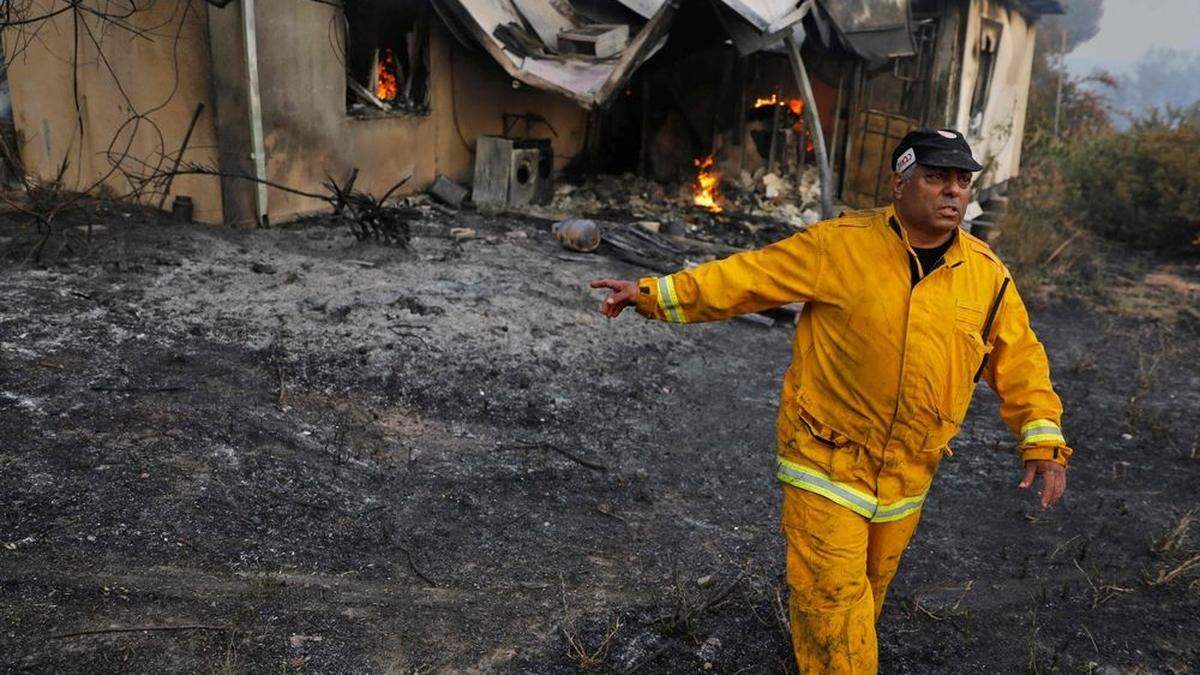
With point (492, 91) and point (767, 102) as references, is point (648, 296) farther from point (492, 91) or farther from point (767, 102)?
point (767, 102)

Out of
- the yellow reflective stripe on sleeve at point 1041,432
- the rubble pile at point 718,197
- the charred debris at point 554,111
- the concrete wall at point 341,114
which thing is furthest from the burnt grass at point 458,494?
the rubble pile at point 718,197

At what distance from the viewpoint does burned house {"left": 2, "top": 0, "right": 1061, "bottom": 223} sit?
323 inches

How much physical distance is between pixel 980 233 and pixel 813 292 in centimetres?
1039

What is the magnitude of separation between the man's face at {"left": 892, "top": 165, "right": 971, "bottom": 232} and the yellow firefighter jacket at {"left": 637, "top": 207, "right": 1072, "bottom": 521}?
86mm

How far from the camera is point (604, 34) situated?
10531 millimetres

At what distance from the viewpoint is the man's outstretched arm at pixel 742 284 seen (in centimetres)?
270

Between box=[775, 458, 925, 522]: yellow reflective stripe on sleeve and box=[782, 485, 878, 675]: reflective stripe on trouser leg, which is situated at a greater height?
box=[775, 458, 925, 522]: yellow reflective stripe on sleeve

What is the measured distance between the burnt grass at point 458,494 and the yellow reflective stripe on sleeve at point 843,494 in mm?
736

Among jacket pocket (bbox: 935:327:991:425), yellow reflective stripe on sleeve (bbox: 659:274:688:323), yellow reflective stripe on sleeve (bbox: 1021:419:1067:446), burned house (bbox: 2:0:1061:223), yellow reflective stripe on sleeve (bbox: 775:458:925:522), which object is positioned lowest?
yellow reflective stripe on sleeve (bbox: 775:458:925:522)

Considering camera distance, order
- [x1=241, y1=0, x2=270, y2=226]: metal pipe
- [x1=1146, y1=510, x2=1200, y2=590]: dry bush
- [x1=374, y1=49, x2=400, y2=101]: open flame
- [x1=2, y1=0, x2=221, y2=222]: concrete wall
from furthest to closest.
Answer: [x1=374, y1=49, x2=400, y2=101]: open flame
[x1=2, y1=0, x2=221, y2=222]: concrete wall
[x1=241, y1=0, x2=270, y2=226]: metal pipe
[x1=1146, y1=510, x2=1200, y2=590]: dry bush

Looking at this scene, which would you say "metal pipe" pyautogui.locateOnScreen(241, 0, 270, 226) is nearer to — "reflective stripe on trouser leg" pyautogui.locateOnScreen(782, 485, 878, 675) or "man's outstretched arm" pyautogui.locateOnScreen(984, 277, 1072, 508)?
"reflective stripe on trouser leg" pyautogui.locateOnScreen(782, 485, 878, 675)

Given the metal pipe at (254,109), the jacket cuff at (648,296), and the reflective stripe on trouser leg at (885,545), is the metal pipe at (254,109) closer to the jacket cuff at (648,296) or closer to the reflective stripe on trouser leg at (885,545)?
the jacket cuff at (648,296)

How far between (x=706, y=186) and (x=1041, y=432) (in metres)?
10.7

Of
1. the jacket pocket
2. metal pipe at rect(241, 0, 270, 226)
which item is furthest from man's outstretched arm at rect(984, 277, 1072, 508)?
metal pipe at rect(241, 0, 270, 226)
